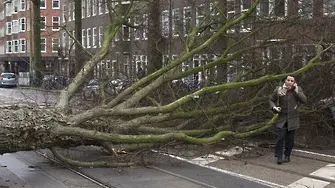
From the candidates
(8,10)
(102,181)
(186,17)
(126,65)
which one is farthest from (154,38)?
(8,10)

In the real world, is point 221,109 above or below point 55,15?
below

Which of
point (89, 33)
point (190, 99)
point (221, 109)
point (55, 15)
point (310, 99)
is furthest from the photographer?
point (55, 15)

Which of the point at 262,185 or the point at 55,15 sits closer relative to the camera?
the point at 262,185

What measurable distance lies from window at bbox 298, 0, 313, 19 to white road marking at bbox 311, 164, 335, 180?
4.42m

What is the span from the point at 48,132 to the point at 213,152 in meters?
3.76

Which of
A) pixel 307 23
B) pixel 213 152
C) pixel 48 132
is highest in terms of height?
pixel 307 23

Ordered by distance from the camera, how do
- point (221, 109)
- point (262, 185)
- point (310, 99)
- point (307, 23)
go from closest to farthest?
point (262, 185) < point (221, 109) < point (310, 99) < point (307, 23)

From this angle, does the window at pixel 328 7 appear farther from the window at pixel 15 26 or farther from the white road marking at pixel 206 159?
the window at pixel 15 26

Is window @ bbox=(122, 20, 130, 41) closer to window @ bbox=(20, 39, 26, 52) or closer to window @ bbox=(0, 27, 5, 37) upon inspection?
window @ bbox=(20, 39, 26, 52)

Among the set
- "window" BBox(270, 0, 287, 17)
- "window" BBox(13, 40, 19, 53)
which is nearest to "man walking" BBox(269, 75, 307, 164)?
"window" BBox(270, 0, 287, 17)

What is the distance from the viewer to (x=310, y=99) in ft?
36.6

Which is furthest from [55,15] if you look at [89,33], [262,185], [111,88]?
[262,185]

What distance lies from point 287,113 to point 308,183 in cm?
181

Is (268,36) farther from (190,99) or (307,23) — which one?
(190,99)
